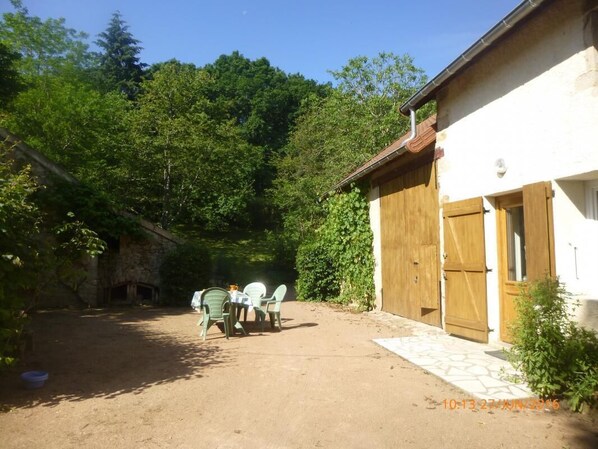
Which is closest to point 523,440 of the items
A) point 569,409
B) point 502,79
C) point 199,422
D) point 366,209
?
point 569,409

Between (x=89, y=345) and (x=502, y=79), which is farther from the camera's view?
(x=89, y=345)

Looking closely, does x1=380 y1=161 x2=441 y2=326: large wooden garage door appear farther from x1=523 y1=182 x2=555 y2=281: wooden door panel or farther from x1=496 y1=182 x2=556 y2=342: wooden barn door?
x1=523 y1=182 x2=555 y2=281: wooden door panel

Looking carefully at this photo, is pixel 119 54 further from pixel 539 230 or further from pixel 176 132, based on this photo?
pixel 539 230

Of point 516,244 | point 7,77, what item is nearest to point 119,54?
point 7,77

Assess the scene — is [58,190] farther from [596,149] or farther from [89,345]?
[596,149]

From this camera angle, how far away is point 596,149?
14.7ft

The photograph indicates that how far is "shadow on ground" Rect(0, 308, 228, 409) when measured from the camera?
469cm

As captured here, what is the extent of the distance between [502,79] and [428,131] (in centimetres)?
220

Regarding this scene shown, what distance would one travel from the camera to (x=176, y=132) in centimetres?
1569

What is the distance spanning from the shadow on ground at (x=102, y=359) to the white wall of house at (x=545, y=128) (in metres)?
4.47

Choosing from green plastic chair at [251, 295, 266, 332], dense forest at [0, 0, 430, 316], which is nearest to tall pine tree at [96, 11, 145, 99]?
dense forest at [0, 0, 430, 316]

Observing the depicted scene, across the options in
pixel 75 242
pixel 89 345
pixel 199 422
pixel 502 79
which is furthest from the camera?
pixel 89 345
